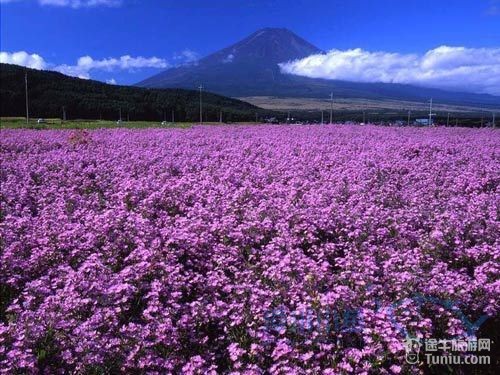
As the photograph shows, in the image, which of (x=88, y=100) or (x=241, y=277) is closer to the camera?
(x=241, y=277)

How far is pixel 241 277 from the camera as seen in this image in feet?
19.0

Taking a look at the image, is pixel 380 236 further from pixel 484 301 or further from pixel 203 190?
pixel 203 190

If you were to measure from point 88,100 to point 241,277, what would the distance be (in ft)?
374

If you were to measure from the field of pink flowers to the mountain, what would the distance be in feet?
261

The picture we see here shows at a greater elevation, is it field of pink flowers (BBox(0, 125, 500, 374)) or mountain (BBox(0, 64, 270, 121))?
mountain (BBox(0, 64, 270, 121))

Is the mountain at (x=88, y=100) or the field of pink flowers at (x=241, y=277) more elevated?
the mountain at (x=88, y=100)

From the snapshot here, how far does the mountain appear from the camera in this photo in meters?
105

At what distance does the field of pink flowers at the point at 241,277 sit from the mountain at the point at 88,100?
79570 millimetres

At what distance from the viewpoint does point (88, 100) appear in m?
111

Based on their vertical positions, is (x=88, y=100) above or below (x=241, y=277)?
above

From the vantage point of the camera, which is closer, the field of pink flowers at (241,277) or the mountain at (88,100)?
the field of pink flowers at (241,277)

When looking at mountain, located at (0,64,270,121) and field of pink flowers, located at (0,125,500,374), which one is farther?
mountain, located at (0,64,270,121)

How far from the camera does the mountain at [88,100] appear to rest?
10538 cm

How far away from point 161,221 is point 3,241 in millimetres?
2257
